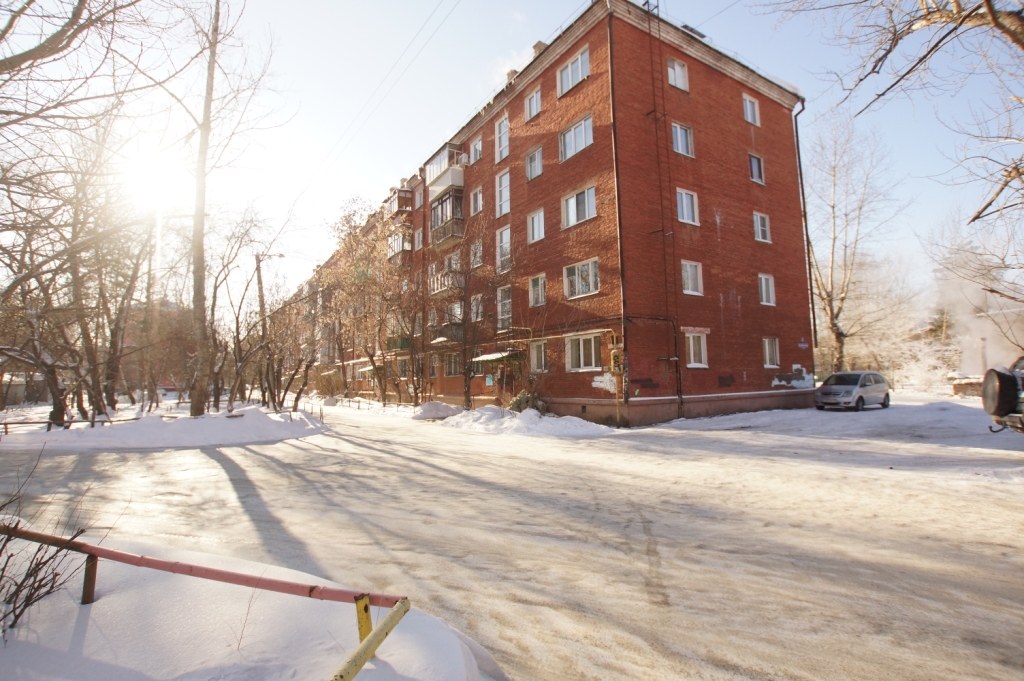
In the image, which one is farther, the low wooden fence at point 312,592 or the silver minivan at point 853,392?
the silver minivan at point 853,392

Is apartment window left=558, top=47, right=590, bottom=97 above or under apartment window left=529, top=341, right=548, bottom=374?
above

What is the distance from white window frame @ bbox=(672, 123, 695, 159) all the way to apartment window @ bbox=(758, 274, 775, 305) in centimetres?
599

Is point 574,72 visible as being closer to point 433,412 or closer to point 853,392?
point 433,412

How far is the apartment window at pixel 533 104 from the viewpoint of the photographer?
21781 mm

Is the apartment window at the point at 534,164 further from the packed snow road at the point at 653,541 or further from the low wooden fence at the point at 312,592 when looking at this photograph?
the low wooden fence at the point at 312,592

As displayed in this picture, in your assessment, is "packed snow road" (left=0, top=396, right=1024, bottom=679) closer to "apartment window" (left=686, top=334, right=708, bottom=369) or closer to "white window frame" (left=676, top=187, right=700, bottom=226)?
"apartment window" (left=686, top=334, right=708, bottom=369)

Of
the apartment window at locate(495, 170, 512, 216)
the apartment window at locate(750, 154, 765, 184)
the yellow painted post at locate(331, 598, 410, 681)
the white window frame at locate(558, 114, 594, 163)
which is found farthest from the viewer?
the apartment window at locate(495, 170, 512, 216)

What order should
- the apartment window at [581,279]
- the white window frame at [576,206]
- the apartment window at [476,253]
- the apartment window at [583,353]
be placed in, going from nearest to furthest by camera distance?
the apartment window at [583,353] → the apartment window at [581,279] → the white window frame at [576,206] → the apartment window at [476,253]

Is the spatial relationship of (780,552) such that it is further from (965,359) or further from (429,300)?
(965,359)

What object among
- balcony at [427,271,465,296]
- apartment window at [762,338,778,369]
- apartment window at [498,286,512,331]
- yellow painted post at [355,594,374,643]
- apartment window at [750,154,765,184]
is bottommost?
yellow painted post at [355,594,374,643]

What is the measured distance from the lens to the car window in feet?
64.5

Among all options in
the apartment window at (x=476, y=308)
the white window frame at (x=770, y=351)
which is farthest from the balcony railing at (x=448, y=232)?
the white window frame at (x=770, y=351)

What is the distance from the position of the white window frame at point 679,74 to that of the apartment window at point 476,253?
10.4 meters

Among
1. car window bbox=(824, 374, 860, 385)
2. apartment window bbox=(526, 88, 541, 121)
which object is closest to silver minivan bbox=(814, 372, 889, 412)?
car window bbox=(824, 374, 860, 385)
